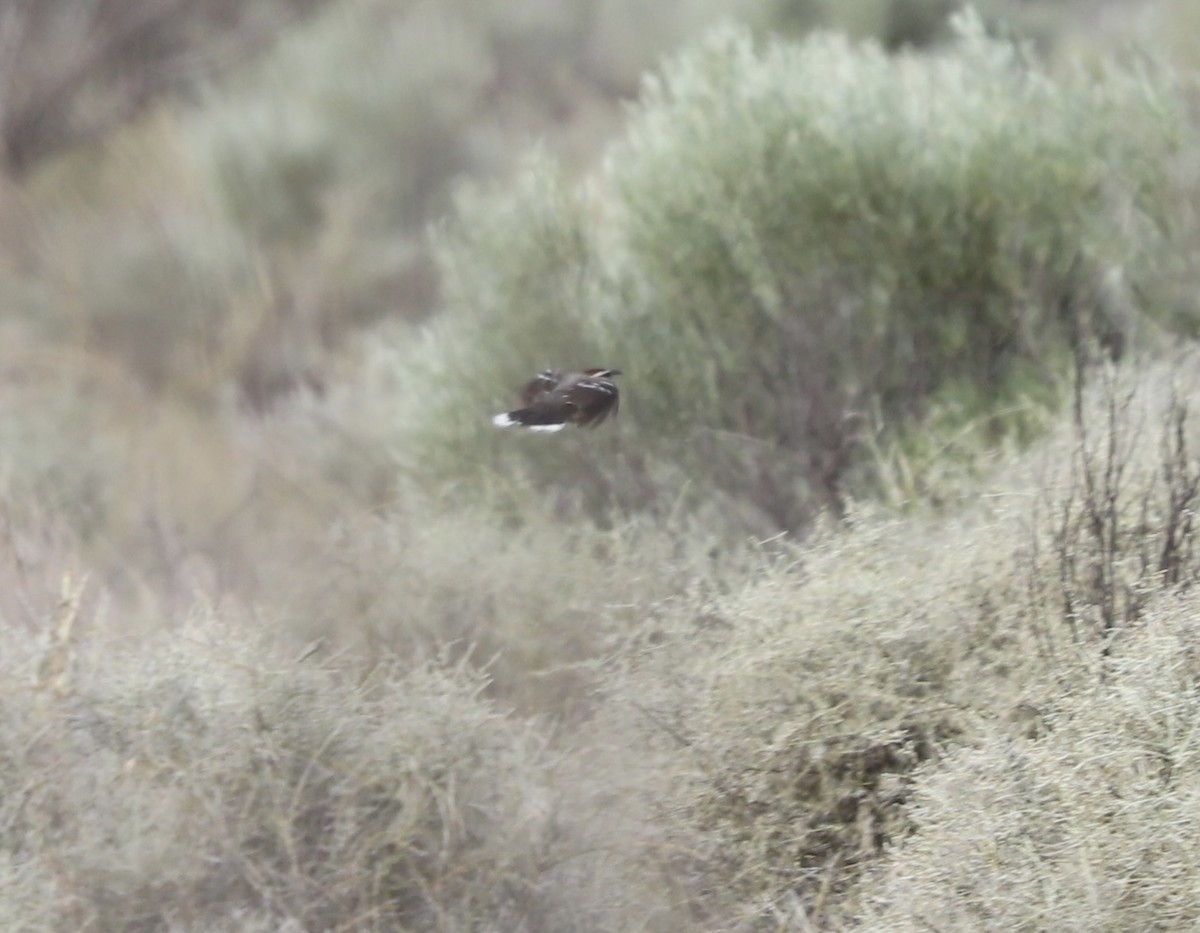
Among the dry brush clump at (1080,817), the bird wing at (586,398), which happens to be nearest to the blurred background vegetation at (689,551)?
the dry brush clump at (1080,817)

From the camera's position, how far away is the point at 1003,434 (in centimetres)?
640

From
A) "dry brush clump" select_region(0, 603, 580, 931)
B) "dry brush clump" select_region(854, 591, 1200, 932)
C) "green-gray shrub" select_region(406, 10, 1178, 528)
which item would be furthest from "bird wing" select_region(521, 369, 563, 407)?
"green-gray shrub" select_region(406, 10, 1178, 528)

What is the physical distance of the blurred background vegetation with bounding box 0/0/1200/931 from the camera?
14.0 ft

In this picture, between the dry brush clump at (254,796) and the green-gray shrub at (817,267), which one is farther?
the green-gray shrub at (817,267)

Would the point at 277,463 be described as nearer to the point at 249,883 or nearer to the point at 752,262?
the point at 752,262

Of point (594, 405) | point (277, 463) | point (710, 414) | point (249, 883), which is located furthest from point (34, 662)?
point (277, 463)

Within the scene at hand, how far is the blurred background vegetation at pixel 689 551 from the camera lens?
426 cm

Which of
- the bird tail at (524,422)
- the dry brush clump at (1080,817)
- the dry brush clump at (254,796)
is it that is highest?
the bird tail at (524,422)

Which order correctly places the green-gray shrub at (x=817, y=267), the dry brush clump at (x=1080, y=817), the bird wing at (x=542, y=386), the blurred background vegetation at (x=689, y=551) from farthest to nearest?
1. the green-gray shrub at (x=817, y=267)
2. the bird wing at (x=542, y=386)
3. the blurred background vegetation at (x=689, y=551)
4. the dry brush clump at (x=1080, y=817)

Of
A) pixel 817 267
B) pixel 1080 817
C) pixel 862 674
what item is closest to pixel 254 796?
pixel 862 674

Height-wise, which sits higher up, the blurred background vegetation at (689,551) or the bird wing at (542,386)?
the bird wing at (542,386)

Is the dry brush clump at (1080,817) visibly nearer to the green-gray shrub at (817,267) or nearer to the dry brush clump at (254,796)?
the dry brush clump at (254,796)

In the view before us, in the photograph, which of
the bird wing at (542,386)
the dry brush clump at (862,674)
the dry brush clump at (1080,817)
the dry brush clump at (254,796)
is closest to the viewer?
the dry brush clump at (1080,817)

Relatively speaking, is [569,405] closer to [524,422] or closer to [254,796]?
[524,422]
